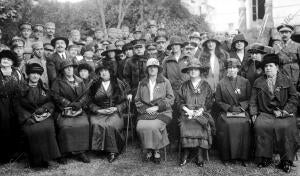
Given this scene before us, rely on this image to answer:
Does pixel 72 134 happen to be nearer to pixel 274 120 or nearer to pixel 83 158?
pixel 83 158

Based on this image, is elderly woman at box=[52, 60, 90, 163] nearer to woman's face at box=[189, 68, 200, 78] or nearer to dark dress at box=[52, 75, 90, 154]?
dark dress at box=[52, 75, 90, 154]

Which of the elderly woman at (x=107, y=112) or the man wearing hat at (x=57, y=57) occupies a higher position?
the man wearing hat at (x=57, y=57)

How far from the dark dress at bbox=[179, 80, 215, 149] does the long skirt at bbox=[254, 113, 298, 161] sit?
2.95ft

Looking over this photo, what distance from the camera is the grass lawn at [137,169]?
5.91 m

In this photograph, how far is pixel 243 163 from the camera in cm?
622

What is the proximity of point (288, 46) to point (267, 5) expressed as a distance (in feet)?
30.7

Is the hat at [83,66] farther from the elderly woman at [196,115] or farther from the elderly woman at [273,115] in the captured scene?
the elderly woman at [273,115]

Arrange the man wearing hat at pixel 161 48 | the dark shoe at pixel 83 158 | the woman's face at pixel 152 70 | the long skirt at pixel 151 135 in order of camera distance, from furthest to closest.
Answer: the man wearing hat at pixel 161 48
the woman's face at pixel 152 70
the dark shoe at pixel 83 158
the long skirt at pixel 151 135

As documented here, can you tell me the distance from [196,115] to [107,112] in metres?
1.87

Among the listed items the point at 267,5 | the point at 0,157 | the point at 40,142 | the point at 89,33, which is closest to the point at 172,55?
the point at 40,142

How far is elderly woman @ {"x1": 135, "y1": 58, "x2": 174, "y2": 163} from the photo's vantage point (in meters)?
6.35

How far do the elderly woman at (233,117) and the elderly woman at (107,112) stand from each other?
2.06m

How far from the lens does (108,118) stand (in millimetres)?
6906

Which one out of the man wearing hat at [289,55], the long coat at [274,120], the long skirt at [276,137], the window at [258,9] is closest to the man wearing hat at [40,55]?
the long coat at [274,120]
